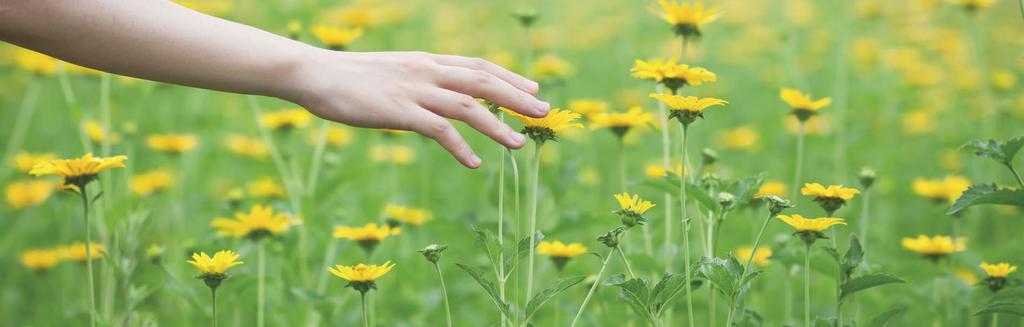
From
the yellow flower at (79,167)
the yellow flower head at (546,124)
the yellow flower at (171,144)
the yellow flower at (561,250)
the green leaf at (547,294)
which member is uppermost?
the yellow flower at (171,144)

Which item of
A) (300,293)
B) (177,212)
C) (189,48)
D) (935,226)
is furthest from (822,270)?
(177,212)

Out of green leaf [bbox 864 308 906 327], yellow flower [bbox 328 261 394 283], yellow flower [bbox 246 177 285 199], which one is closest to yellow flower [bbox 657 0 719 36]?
green leaf [bbox 864 308 906 327]

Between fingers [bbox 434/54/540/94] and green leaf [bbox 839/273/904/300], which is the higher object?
A: fingers [bbox 434/54/540/94]

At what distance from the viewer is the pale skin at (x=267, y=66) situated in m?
1.06

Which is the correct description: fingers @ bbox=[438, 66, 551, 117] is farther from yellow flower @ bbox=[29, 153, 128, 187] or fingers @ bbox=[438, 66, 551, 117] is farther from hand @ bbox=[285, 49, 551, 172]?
yellow flower @ bbox=[29, 153, 128, 187]

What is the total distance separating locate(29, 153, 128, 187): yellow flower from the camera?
1.23 meters

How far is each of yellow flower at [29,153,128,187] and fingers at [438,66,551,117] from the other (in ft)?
1.47

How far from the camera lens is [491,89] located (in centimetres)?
109

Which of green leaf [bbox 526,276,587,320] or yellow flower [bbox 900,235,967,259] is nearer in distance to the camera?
green leaf [bbox 526,276,587,320]

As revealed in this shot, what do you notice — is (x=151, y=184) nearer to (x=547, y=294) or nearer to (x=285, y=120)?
(x=285, y=120)

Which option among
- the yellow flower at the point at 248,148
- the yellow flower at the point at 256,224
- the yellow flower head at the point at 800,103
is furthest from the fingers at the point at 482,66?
the yellow flower at the point at 248,148

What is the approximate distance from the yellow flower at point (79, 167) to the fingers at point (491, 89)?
1.47ft

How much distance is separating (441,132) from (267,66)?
0.21m

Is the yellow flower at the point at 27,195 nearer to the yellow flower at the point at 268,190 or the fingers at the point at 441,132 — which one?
the yellow flower at the point at 268,190
